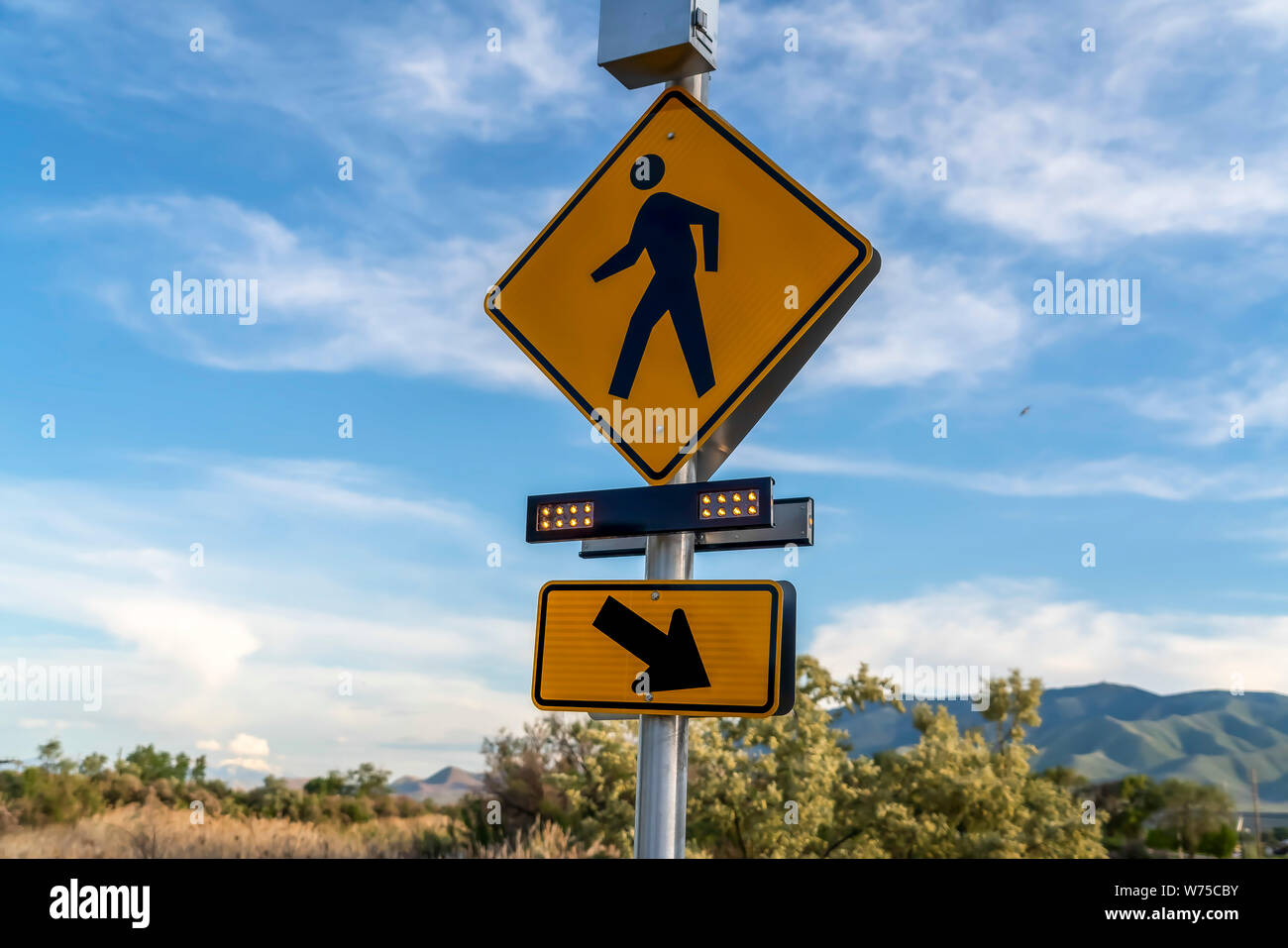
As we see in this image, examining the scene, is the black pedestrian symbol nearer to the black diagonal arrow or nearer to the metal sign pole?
the metal sign pole

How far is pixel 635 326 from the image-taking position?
320 cm

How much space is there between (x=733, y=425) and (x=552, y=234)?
1053 mm

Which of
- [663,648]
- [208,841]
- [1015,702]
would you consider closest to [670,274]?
[663,648]

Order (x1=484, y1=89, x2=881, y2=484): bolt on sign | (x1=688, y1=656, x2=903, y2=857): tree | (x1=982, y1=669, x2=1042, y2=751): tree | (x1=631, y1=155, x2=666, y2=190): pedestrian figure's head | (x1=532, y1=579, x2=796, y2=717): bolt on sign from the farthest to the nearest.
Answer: (x1=982, y1=669, x2=1042, y2=751): tree → (x1=688, y1=656, x2=903, y2=857): tree → (x1=631, y1=155, x2=666, y2=190): pedestrian figure's head → (x1=484, y1=89, x2=881, y2=484): bolt on sign → (x1=532, y1=579, x2=796, y2=717): bolt on sign

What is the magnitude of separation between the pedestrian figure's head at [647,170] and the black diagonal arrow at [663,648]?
155cm

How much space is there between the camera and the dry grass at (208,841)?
9834 millimetres

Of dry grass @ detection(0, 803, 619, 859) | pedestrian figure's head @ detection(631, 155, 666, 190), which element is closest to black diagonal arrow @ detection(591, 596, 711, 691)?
pedestrian figure's head @ detection(631, 155, 666, 190)

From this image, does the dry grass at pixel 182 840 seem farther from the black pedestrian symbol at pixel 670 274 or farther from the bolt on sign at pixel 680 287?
the black pedestrian symbol at pixel 670 274

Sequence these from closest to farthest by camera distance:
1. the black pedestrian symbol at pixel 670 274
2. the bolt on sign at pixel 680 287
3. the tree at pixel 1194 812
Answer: the bolt on sign at pixel 680 287 < the black pedestrian symbol at pixel 670 274 < the tree at pixel 1194 812

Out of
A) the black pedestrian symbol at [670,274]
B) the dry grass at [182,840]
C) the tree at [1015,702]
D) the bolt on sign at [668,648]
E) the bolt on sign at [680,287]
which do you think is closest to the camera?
the bolt on sign at [668,648]

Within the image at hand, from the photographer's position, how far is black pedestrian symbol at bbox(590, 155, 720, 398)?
309 cm

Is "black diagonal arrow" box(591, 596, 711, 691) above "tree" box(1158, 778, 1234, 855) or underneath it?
above

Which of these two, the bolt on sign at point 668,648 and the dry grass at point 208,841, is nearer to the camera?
the bolt on sign at point 668,648

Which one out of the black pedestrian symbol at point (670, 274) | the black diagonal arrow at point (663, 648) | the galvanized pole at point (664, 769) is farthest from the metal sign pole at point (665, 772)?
the black pedestrian symbol at point (670, 274)
